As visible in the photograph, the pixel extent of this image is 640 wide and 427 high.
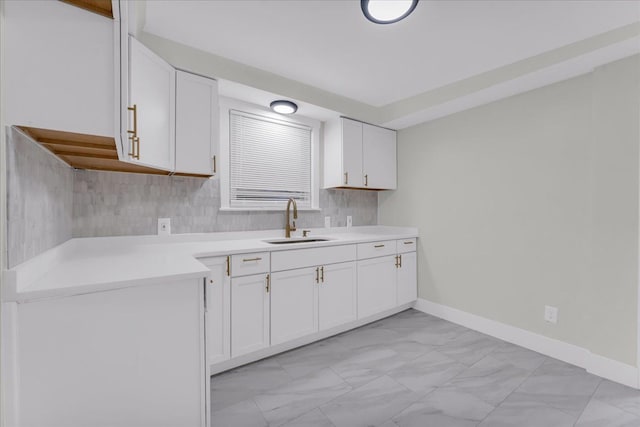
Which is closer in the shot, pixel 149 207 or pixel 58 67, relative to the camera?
pixel 58 67

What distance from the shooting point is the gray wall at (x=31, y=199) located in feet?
3.33

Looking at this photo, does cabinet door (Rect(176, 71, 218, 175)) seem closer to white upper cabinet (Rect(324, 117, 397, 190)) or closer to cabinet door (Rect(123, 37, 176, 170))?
cabinet door (Rect(123, 37, 176, 170))

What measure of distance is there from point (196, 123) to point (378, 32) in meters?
1.42

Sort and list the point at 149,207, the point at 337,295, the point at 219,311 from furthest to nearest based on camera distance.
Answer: the point at 337,295 < the point at 149,207 < the point at 219,311

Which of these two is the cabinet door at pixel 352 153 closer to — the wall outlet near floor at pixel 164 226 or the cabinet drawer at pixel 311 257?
the cabinet drawer at pixel 311 257

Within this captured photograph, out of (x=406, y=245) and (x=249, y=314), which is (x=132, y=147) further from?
(x=406, y=245)

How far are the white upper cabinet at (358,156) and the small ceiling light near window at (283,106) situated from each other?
0.59m

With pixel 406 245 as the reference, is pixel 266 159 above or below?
above

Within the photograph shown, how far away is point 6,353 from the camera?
95 centimetres

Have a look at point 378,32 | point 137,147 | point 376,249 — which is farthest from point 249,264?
point 378,32

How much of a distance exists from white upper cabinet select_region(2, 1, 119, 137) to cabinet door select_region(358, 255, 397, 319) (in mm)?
2252

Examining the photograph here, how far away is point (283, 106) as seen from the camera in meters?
2.69

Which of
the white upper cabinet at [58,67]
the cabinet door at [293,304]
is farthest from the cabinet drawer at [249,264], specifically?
the white upper cabinet at [58,67]

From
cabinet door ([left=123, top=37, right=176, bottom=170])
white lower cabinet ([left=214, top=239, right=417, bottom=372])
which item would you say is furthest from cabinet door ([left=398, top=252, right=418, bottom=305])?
cabinet door ([left=123, top=37, right=176, bottom=170])
